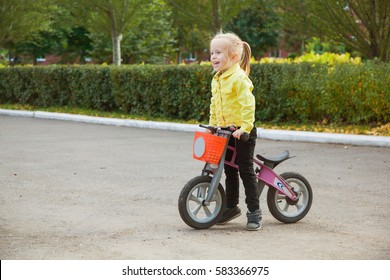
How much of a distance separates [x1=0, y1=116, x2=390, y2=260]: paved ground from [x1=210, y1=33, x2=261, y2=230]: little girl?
40 centimetres

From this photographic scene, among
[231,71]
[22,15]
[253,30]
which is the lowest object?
[231,71]

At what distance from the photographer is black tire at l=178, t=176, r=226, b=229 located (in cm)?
639

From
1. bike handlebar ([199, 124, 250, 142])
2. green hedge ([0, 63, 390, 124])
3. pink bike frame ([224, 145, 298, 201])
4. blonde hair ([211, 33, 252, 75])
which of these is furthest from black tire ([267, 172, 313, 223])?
A: green hedge ([0, 63, 390, 124])

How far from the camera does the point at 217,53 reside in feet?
21.0

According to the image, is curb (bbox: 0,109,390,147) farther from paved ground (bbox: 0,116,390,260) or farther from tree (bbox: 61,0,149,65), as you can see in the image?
tree (bbox: 61,0,149,65)

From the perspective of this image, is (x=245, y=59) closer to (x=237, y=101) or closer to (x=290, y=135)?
(x=237, y=101)

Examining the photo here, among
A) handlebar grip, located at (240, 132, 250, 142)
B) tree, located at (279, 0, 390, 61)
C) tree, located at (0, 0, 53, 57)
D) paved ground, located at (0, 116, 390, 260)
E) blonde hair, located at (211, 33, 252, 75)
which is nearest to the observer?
paved ground, located at (0, 116, 390, 260)

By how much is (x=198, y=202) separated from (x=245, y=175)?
1.44ft

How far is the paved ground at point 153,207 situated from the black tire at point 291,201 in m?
0.09

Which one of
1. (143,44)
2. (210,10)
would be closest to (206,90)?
(210,10)

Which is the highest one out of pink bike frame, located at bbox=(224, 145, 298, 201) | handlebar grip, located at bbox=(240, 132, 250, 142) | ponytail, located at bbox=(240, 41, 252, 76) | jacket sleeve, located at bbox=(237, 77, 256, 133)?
ponytail, located at bbox=(240, 41, 252, 76)

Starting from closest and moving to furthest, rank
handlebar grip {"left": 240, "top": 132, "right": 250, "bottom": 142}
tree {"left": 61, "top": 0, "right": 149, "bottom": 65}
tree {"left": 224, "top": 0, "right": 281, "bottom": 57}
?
handlebar grip {"left": 240, "top": 132, "right": 250, "bottom": 142} < tree {"left": 61, "top": 0, "right": 149, "bottom": 65} < tree {"left": 224, "top": 0, "right": 281, "bottom": 57}

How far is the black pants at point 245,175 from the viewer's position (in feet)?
21.2

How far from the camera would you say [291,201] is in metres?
6.84
